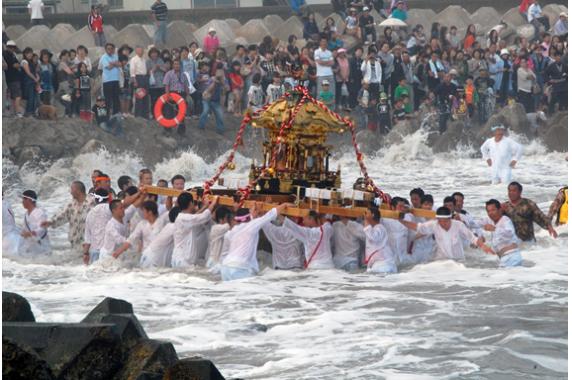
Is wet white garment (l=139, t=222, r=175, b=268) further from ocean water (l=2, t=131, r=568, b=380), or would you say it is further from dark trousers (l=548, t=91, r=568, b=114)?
dark trousers (l=548, t=91, r=568, b=114)

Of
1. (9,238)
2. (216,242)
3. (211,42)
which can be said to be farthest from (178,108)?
(216,242)

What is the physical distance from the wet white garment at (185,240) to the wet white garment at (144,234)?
0.31 m

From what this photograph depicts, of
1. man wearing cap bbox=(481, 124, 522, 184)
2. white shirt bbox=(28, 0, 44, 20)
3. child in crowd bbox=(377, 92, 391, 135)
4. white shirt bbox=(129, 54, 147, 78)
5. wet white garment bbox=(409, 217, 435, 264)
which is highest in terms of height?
white shirt bbox=(28, 0, 44, 20)

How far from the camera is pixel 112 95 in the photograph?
1009 inches

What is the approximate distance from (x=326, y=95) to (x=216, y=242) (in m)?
10.5

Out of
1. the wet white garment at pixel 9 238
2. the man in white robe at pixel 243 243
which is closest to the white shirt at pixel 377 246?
the man in white robe at pixel 243 243

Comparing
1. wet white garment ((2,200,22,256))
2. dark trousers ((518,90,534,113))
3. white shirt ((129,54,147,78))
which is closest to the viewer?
wet white garment ((2,200,22,256))

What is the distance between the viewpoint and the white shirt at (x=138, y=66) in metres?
25.3

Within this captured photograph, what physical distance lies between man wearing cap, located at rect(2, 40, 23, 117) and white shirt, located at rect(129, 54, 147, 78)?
6.16 ft

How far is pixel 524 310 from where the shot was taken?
538 inches

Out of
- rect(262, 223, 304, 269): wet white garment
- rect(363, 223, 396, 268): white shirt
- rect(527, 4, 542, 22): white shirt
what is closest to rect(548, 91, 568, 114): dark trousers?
rect(527, 4, 542, 22): white shirt

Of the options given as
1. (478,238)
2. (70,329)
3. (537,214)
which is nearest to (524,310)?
(478,238)

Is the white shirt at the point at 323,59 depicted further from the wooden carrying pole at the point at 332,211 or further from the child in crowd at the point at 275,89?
the wooden carrying pole at the point at 332,211

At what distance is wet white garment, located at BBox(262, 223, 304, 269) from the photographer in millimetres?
15289
